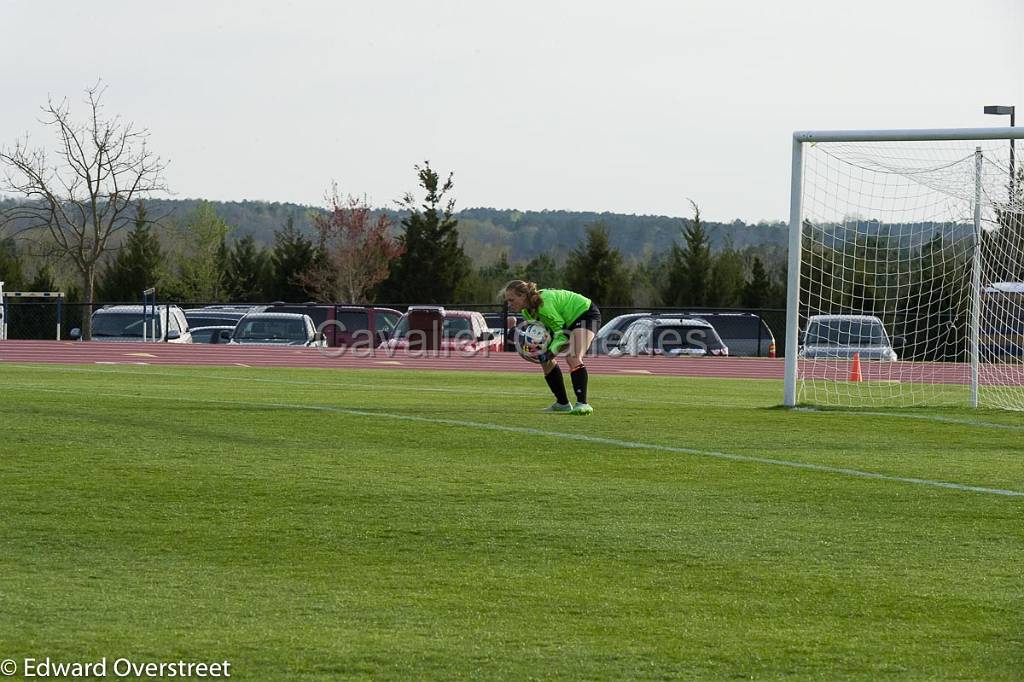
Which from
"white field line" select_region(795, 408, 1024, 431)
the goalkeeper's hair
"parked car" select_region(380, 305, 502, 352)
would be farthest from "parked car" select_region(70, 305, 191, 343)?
"white field line" select_region(795, 408, 1024, 431)

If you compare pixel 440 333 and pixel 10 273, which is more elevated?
pixel 10 273

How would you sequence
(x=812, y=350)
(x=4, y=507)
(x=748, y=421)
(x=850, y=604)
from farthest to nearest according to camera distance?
(x=812, y=350), (x=748, y=421), (x=4, y=507), (x=850, y=604)

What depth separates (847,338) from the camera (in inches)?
1040

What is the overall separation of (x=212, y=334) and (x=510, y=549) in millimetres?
36148

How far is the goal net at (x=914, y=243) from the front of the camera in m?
15.5

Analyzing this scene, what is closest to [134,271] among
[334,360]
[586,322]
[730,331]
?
[730,331]

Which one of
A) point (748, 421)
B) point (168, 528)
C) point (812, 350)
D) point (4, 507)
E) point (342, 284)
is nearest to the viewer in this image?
point (168, 528)

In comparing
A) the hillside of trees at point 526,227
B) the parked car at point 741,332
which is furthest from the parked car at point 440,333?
the hillside of trees at point 526,227

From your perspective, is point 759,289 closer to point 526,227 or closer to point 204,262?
point 204,262

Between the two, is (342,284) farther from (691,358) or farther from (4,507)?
(4,507)

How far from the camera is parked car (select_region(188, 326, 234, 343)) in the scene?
40031mm

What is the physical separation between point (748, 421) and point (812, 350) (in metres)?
12.4

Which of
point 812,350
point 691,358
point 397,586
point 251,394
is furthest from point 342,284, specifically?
point 397,586

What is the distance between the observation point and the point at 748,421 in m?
13.0
